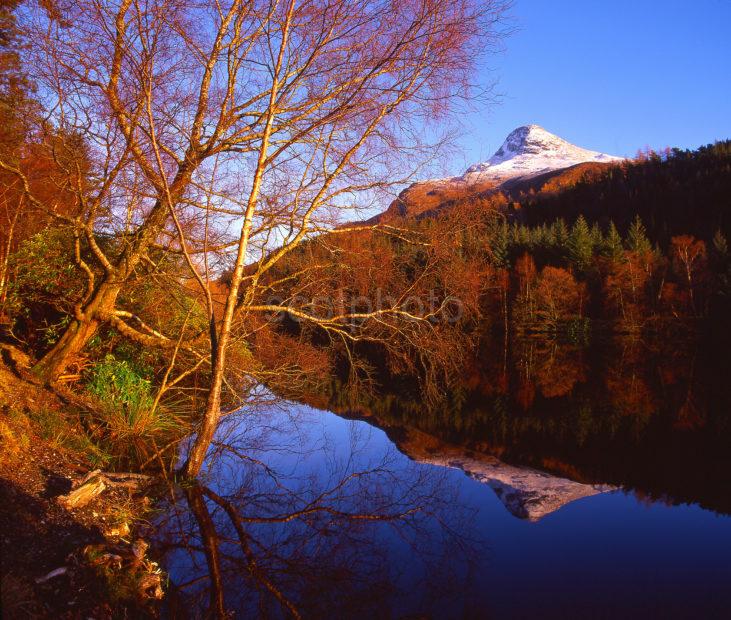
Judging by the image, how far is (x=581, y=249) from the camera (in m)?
46.1

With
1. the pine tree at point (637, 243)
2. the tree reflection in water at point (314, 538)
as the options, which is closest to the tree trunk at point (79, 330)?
the tree reflection in water at point (314, 538)

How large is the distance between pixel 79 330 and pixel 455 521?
5664 mm

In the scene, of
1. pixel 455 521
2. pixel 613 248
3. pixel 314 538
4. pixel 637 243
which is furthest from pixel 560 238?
pixel 314 538

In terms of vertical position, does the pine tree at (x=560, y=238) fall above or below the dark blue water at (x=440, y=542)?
above

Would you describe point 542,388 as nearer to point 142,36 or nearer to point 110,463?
point 110,463

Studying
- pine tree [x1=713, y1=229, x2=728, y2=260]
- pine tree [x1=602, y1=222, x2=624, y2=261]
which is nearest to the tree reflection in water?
pine tree [x1=602, y1=222, x2=624, y2=261]

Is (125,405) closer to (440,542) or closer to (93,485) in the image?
(93,485)

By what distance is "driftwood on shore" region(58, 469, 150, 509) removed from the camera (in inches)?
163

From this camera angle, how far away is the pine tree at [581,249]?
45938 millimetres

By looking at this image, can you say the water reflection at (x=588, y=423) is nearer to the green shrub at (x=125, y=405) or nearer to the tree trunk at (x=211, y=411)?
the tree trunk at (x=211, y=411)

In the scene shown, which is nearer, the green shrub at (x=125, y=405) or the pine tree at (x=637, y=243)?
the green shrub at (x=125, y=405)

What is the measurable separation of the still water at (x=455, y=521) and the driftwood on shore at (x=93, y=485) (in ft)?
1.78

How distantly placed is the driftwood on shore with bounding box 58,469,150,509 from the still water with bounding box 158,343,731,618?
542mm

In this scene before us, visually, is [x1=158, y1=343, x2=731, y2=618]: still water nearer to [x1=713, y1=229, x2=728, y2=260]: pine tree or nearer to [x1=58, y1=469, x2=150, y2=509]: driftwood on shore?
[x1=58, y1=469, x2=150, y2=509]: driftwood on shore
